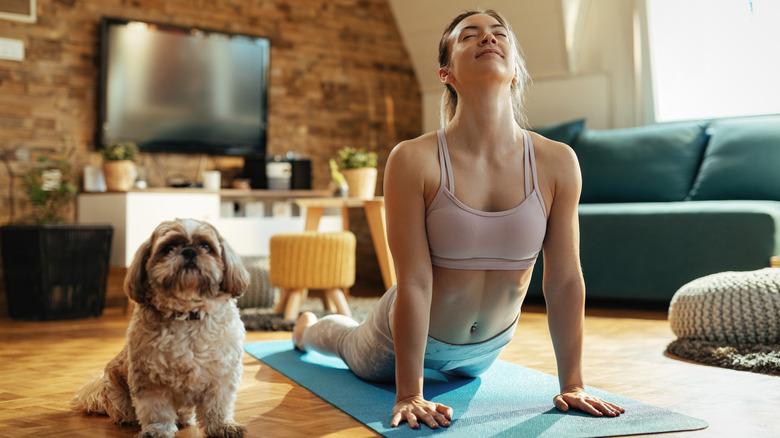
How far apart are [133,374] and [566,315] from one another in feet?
3.34

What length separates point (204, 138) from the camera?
Answer: 17.1 ft

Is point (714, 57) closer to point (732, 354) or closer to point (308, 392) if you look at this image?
point (732, 354)

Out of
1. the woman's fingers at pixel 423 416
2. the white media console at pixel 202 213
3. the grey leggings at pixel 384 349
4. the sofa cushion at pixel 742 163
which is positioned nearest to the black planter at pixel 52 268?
the white media console at pixel 202 213

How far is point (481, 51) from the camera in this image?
5.74ft

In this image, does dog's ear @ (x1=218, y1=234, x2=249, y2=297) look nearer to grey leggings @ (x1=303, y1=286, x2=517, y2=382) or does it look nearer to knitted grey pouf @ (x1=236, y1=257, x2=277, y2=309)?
grey leggings @ (x1=303, y1=286, x2=517, y2=382)

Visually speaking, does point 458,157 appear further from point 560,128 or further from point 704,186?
point 560,128

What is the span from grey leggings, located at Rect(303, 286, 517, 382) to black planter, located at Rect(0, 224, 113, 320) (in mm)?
2307

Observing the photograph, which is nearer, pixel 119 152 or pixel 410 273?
pixel 410 273

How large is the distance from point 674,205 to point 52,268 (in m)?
3.52

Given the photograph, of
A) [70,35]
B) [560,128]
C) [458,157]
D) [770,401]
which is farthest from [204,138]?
[770,401]

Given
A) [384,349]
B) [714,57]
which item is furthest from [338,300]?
[714,57]

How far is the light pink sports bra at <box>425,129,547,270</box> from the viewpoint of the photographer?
1.76 metres

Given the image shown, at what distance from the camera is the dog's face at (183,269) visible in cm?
156

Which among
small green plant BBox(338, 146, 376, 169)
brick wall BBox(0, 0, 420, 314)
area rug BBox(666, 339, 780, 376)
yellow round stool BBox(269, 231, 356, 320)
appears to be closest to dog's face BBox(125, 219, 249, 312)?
area rug BBox(666, 339, 780, 376)
